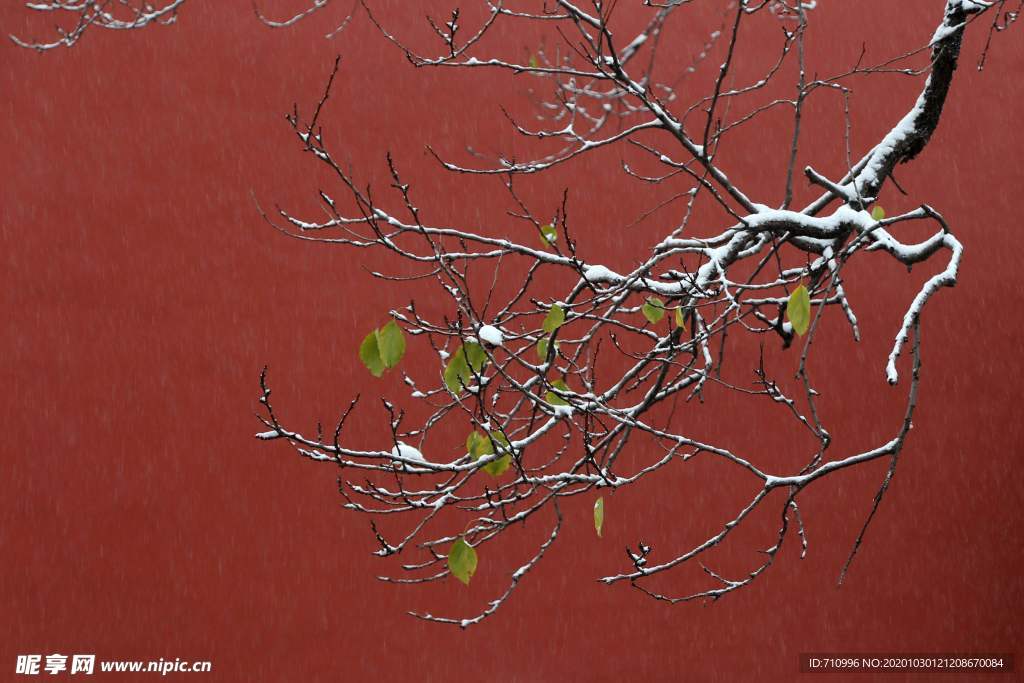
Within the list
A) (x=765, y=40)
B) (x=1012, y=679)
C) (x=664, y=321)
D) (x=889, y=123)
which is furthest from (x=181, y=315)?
(x=1012, y=679)

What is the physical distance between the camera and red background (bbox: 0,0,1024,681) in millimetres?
3914

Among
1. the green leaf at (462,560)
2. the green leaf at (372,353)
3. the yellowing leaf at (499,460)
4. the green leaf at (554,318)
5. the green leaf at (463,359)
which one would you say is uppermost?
the green leaf at (554,318)

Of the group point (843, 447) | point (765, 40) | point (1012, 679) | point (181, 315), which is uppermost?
point (765, 40)

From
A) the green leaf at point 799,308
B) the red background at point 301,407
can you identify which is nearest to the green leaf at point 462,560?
the green leaf at point 799,308

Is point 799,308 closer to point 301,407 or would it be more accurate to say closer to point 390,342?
point 390,342

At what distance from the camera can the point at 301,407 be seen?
4016mm

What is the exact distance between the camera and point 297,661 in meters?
3.97

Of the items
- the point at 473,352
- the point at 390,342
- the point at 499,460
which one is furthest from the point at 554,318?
the point at 390,342

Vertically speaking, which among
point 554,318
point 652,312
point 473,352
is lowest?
point 473,352

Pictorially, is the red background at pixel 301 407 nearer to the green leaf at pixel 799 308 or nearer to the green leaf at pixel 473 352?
the green leaf at pixel 473 352

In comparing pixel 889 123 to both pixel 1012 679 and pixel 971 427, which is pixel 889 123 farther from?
pixel 1012 679

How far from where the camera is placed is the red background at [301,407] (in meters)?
3.91

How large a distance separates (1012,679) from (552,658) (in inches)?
74.2

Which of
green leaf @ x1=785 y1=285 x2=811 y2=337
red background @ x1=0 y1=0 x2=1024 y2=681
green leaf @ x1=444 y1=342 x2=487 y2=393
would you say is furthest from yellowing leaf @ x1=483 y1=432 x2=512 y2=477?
red background @ x1=0 y1=0 x2=1024 y2=681
